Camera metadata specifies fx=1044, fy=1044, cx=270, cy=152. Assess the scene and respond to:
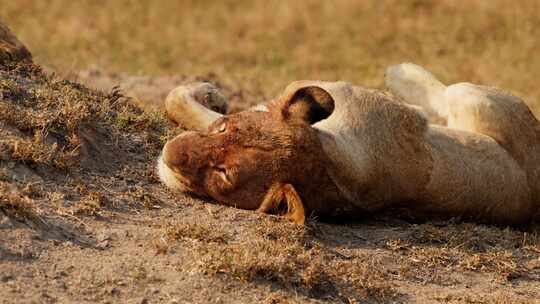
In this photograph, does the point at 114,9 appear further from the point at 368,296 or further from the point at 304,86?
the point at 368,296

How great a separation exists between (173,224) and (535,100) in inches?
316

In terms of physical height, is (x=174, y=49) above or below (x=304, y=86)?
above

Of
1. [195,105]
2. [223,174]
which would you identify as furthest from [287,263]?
[195,105]

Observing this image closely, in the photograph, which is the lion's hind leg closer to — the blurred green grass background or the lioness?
A: the lioness

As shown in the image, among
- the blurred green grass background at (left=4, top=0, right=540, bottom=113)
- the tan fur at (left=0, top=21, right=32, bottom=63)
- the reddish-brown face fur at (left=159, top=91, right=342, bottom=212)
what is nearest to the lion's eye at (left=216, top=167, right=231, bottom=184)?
the reddish-brown face fur at (left=159, top=91, right=342, bottom=212)

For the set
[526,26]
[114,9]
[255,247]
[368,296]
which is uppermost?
[114,9]

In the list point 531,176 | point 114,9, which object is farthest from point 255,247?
point 114,9

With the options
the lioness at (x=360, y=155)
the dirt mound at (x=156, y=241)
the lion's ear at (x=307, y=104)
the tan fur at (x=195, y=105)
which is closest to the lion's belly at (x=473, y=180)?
the lioness at (x=360, y=155)

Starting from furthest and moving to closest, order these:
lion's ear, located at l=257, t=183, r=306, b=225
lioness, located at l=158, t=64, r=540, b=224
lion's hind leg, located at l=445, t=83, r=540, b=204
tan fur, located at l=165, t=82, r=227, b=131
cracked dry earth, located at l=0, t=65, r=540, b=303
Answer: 1. tan fur, located at l=165, t=82, r=227, b=131
2. lion's hind leg, located at l=445, t=83, r=540, b=204
3. lioness, located at l=158, t=64, r=540, b=224
4. lion's ear, located at l=257, t=183, r=306, b=225
5. cracked dry earth, located at l=0, t=65, r=540, b=303

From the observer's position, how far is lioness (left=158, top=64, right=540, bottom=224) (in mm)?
5668

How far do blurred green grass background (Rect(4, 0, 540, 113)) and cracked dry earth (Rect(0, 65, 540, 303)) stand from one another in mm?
6825

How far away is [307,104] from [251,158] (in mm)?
521

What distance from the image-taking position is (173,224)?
5488 mm

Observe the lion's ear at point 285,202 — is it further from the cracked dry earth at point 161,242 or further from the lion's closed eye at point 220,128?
the lion's closed eye at point 220,128
